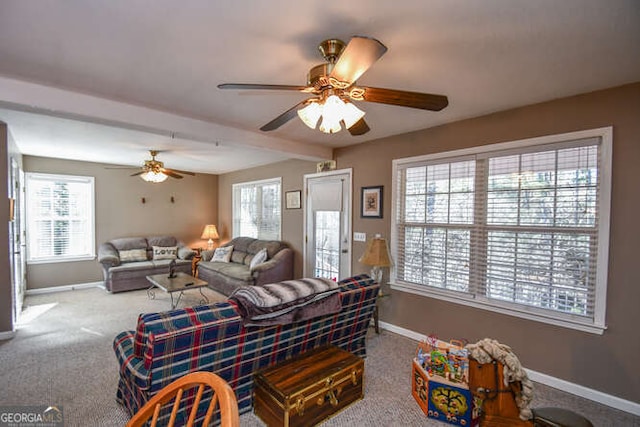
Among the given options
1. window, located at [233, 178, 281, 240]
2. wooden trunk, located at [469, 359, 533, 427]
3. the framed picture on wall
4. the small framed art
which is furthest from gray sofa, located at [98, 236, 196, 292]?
wooden trunk, located at [469, 359, 533, 427]

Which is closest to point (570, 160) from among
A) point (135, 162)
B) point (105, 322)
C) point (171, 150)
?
point (171, 150)

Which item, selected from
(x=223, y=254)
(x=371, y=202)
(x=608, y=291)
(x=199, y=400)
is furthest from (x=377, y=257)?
(x=223, y=254)

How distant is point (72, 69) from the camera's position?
6.44 ft

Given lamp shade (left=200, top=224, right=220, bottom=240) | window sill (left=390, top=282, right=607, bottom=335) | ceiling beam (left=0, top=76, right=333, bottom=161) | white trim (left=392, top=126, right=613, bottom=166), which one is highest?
ceiling beam (left=0, top=76, right=333, bottom=161)

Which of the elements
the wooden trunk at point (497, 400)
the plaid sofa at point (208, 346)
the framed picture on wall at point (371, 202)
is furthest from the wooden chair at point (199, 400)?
the framed picture on wall at point (371, 202)

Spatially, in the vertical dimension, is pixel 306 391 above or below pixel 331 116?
below

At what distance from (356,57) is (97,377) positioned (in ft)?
10.3

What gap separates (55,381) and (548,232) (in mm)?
4280

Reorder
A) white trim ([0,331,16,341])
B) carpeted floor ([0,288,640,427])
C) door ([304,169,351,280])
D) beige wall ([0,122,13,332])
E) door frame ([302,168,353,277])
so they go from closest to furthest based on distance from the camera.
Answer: carpeted floor ([0,288,640,427]) → beige wall ([0,122,13,332]) → white trim ([0,331,16,341]) → door frame ([302,168,353,277]) → door ([304,169,351,280])

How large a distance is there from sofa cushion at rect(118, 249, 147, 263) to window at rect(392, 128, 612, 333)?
194 inches

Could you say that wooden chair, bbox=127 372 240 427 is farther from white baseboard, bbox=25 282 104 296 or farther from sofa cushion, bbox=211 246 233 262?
white baseboard, bbox=25 282 104 296

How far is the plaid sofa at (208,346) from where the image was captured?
5.17 feet

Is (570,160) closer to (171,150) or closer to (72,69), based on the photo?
(72,69)

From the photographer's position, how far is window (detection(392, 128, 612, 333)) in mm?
2279
